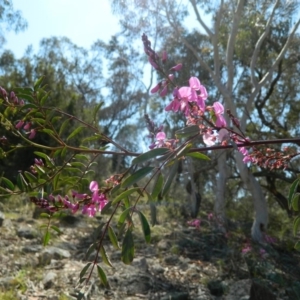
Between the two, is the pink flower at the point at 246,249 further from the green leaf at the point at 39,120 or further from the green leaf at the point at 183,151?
the green leaf at the point at 183,151

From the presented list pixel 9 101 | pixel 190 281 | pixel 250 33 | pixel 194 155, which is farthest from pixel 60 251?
pixel 250 33

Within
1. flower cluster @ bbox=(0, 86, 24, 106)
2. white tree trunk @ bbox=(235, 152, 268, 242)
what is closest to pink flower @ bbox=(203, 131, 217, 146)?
flower cluster @ bbox=(0, 86, 24, 106)

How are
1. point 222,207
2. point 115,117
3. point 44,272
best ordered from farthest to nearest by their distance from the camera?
point 115,117 < point 222,207 < point 44,272

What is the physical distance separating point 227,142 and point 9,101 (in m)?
0.62

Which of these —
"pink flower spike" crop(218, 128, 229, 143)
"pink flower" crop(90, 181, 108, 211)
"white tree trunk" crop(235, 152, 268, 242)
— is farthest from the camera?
"white tree trunk" crop(235, 152, 268, 242)

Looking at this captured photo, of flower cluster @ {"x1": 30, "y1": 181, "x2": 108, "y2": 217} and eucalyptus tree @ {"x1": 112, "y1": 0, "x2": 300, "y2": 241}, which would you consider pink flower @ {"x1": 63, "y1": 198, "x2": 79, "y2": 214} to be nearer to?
flower cluster @ {"x1": 30, "y1": 181, "x2": 108, "y2": 217}

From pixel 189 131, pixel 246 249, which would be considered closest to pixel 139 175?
pixel 189 131

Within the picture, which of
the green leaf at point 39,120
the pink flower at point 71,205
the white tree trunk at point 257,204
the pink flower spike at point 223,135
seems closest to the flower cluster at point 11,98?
the green leaf at point 39,120

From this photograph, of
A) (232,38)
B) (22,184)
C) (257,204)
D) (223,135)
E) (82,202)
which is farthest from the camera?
(232,38)

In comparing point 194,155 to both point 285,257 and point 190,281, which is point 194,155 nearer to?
point 190,281

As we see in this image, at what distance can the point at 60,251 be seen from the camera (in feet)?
16.5

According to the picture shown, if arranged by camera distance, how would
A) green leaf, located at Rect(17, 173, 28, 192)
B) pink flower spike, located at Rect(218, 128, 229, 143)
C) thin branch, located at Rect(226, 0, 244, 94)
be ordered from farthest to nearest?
thin branch, located at Rect(226, 0, 244, 94), green leaf, located at Rect(17, 173, 28, 192), pink flower spike, located at Rect(218, 128, 229, 143)

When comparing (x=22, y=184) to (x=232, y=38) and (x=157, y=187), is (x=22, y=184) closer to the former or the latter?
(x=157, y=187)

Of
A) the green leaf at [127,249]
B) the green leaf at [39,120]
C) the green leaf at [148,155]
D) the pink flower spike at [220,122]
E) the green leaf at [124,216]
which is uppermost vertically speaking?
the green leaf at [39,120]
